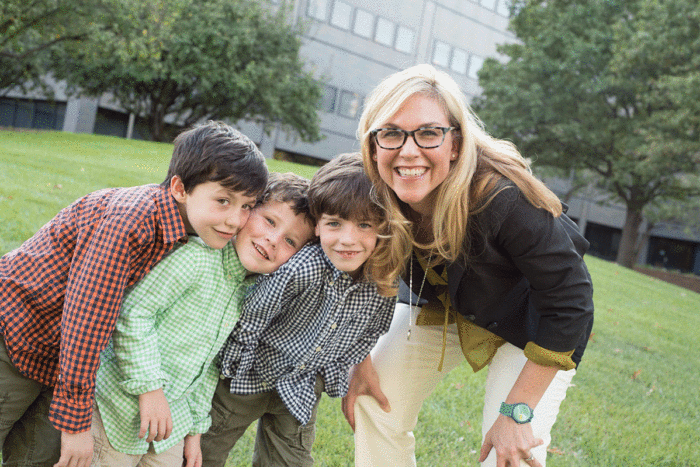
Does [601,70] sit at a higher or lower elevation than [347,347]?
higher

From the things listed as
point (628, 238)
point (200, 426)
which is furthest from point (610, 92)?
point (200, 426)

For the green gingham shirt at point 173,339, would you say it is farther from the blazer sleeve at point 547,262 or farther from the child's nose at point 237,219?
the blazer sleeve at point 547,262

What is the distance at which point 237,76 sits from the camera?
73.7ft

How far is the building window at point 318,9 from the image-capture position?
2928 cm

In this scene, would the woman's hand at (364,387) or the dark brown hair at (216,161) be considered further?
the woman's hand at (364,387)

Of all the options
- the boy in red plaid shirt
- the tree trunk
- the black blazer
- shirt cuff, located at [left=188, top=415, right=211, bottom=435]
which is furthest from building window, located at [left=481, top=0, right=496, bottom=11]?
shirt cuff, located at [left=188, top=415, right=211, bottom=435]

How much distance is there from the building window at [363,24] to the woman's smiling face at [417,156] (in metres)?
30.1

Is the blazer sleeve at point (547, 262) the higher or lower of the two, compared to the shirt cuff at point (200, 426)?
higher

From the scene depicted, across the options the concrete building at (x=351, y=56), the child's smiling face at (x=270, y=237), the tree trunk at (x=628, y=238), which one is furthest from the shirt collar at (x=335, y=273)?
the concrete building at (x=351, y=56)


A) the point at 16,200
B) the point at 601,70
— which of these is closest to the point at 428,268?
the point at 16,200

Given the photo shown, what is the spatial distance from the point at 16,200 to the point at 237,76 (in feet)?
54.0

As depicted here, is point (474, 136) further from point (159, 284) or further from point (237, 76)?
point (237, 76)

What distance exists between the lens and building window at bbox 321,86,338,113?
102ft

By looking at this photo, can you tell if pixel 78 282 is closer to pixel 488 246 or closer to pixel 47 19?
pixel 488 246
